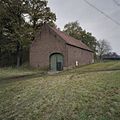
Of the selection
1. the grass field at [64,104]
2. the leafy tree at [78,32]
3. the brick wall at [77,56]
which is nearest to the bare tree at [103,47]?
the leafy tree at [78,32]

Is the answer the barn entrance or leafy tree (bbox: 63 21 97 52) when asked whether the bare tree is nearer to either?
leafy tree (bbox: 63 21 97 52)

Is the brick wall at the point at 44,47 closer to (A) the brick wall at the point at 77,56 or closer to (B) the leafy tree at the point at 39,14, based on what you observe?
(A) the brick wall at the point at 77,56

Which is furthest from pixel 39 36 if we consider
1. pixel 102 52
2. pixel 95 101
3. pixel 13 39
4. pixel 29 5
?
pixel 102 52

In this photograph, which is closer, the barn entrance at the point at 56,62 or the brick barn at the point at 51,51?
the brick barn at the point at 51,51

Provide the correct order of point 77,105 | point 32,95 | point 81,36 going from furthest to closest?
point 81,36
point 32,95
point 77,105

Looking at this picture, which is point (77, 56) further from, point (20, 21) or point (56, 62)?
point (20, 21)

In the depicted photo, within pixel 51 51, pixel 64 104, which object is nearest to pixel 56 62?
pixel 51 51

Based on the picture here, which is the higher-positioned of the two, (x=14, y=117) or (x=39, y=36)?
(x=39, y=36)

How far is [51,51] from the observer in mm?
33125

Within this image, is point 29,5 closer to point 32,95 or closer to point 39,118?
point 32,95

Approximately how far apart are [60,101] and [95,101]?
1.42m

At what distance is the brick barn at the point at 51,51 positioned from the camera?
32344 millimetres

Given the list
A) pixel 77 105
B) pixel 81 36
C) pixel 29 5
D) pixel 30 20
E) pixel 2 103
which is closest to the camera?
pixel 77 105

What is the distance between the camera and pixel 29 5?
37.5m
